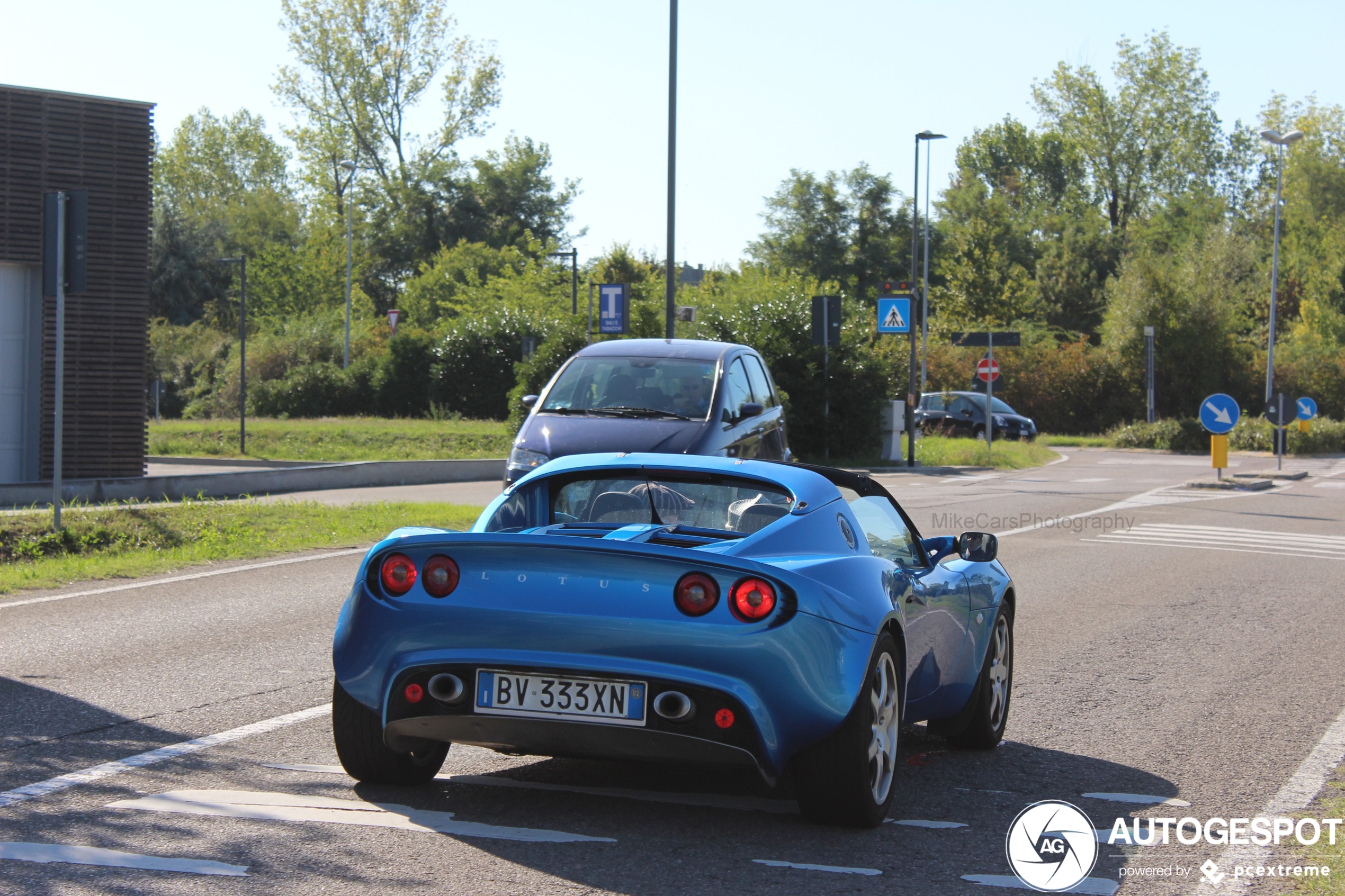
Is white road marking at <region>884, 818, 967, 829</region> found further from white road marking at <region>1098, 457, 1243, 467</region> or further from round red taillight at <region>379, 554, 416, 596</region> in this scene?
white road marking at <region>1098, 457, 1243, 467</region>

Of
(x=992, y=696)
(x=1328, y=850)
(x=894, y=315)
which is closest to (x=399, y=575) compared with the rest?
(x=992, y=696)

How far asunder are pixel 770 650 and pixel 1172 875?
1.40m

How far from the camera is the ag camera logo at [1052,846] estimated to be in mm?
4383

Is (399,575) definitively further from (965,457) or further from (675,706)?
(965,457)

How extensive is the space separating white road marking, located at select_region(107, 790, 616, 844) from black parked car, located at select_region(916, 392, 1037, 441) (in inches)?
1664

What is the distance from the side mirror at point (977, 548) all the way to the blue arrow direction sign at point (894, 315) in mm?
28007

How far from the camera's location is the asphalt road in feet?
13.9

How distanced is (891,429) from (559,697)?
30.2 metres

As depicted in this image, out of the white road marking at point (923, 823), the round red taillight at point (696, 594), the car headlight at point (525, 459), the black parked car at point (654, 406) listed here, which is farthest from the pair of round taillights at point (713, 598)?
the car headlight at point (525, 459)

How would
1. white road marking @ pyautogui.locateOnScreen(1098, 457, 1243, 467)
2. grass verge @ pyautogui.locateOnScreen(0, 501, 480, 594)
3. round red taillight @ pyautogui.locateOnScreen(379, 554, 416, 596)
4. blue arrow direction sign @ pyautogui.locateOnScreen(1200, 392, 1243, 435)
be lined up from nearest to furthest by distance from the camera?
round red taillight @ pyautogui.locateOnScreen(379, 554, 416, 596)
grass verge @ pyautogui.locateOnScreen(0, 501, 480, 594)
blue arrow direction sign @ pyautogui.locateOnScreen(1200, 392, 1243, 435)
white road marking @ pyautogui.locateOnScreen(1098, 457, 1243, 467)

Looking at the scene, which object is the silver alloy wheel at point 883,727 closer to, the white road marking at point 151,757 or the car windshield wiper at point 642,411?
the white road marking at point 151,757

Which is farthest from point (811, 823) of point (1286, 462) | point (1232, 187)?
point (1232, 187)

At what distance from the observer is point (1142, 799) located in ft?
17.5

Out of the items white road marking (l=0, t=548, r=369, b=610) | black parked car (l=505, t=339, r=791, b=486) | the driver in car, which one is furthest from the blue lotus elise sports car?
the driver in car
